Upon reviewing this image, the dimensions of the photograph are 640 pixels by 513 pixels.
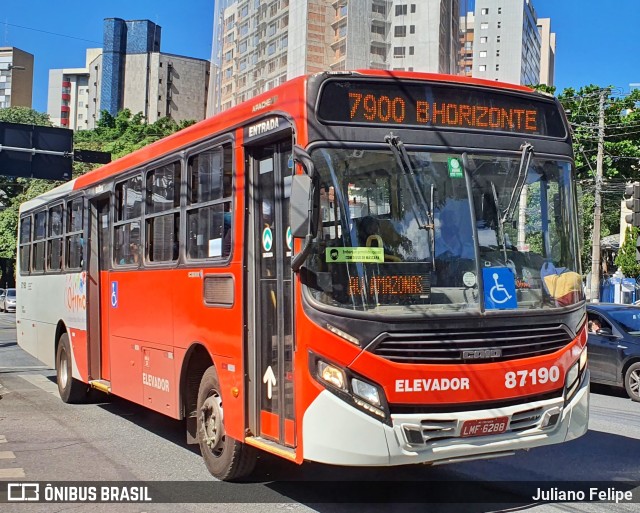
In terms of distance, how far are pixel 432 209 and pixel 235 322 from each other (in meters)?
1.97

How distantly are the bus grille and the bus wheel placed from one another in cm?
202

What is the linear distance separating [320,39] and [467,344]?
5.89 meters

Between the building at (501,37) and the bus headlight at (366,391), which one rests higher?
the building at (501,37)

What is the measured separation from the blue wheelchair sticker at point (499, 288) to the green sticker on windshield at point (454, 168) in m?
0.72

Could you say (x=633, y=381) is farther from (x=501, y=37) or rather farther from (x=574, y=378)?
(x=501, y=37)

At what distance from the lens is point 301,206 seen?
17.4 ft

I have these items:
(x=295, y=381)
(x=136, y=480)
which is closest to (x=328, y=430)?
(x=295, y=381)

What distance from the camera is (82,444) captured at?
8656mm

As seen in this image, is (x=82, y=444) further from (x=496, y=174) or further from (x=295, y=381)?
(x=496, y=174)

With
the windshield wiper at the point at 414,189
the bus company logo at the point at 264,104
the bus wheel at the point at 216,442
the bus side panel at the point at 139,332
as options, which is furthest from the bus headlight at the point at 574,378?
the bus side panel at the point at 139,332

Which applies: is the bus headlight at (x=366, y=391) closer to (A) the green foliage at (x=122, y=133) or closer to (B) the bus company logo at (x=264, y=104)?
(B) the bus company logo at (x=264, y=104)

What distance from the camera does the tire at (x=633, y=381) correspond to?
12.6 meters

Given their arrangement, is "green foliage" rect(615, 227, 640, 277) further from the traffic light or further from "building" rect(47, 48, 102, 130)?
"building" rect(47, 48, 102, 130)

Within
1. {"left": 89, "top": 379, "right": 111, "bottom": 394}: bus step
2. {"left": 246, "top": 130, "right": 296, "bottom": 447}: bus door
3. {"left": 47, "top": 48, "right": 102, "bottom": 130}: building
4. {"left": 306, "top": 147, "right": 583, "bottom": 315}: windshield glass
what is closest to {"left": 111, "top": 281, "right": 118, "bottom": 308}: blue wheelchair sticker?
{"left": 89, "top": 379, "right": 111, "bottom": 394}: bus step
